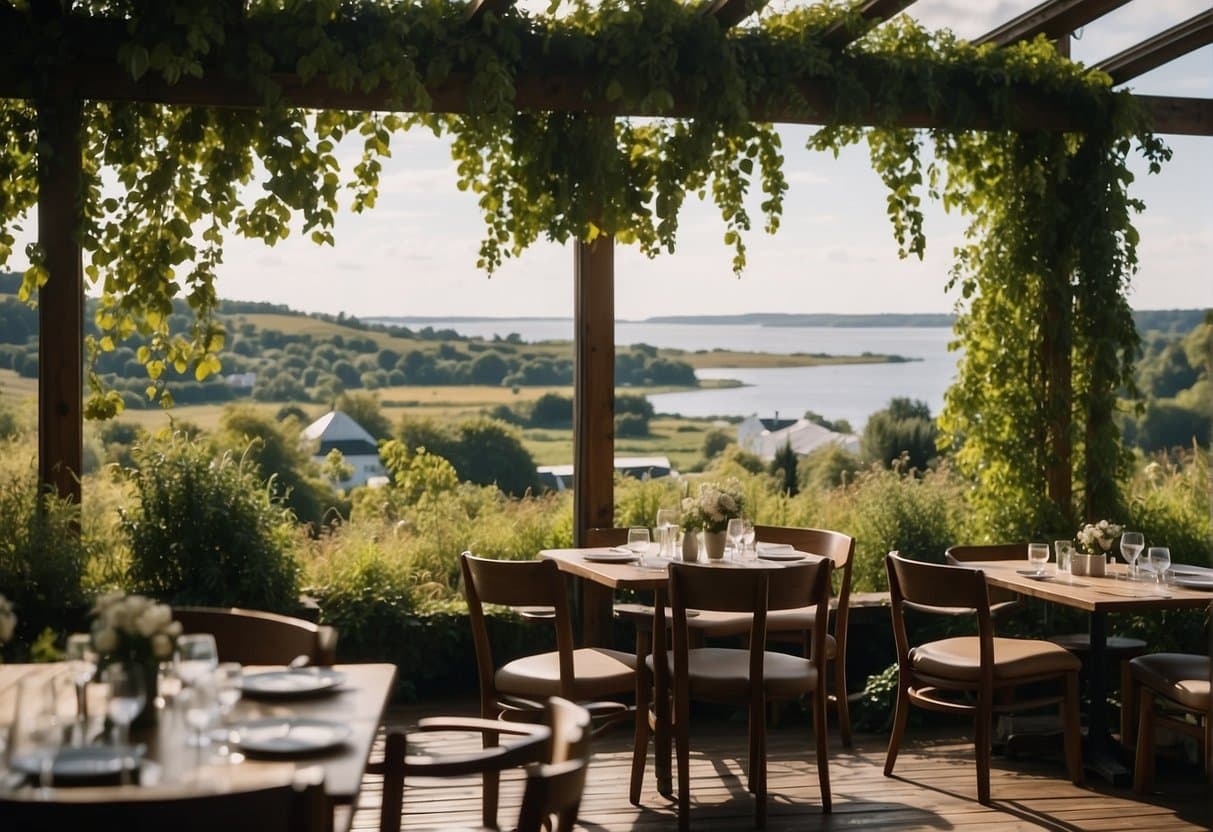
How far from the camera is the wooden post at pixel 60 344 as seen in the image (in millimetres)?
6070

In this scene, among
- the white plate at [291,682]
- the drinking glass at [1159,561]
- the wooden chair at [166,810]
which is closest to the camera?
the wooden chair at [166,810]

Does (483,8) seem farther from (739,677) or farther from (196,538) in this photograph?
(739,677)

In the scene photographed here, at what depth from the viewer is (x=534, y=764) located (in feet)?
9.68

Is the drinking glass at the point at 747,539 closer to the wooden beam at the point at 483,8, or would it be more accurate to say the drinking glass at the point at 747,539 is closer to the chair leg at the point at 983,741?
the chair leg at the point at 983,741

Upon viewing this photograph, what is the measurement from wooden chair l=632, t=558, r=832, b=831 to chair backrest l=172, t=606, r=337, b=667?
5.00 ft

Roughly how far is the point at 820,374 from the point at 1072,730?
2932 mm

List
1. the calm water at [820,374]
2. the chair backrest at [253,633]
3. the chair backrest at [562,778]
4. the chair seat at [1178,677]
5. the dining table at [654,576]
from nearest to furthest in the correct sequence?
the chair backrest at [562,778], the chair backrest at [253,633], the chair seat at [1178,677], the dining table at [654,576], the calm water at [820,374]

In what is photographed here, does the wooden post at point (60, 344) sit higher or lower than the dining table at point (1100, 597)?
higher

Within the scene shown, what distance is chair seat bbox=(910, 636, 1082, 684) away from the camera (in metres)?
5.27

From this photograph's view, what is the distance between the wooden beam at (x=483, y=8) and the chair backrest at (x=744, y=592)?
265 cm

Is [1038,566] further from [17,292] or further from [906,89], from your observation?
[17,292]

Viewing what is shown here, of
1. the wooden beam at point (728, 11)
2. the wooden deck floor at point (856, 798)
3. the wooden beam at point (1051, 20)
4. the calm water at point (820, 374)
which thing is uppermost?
the wooden beam at point (1051, 20)

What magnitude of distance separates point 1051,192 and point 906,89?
1036mm

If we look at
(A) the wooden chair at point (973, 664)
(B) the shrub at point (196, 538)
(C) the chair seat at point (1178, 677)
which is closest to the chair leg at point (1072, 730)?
(A) the wooden chair at point (973, 664)
